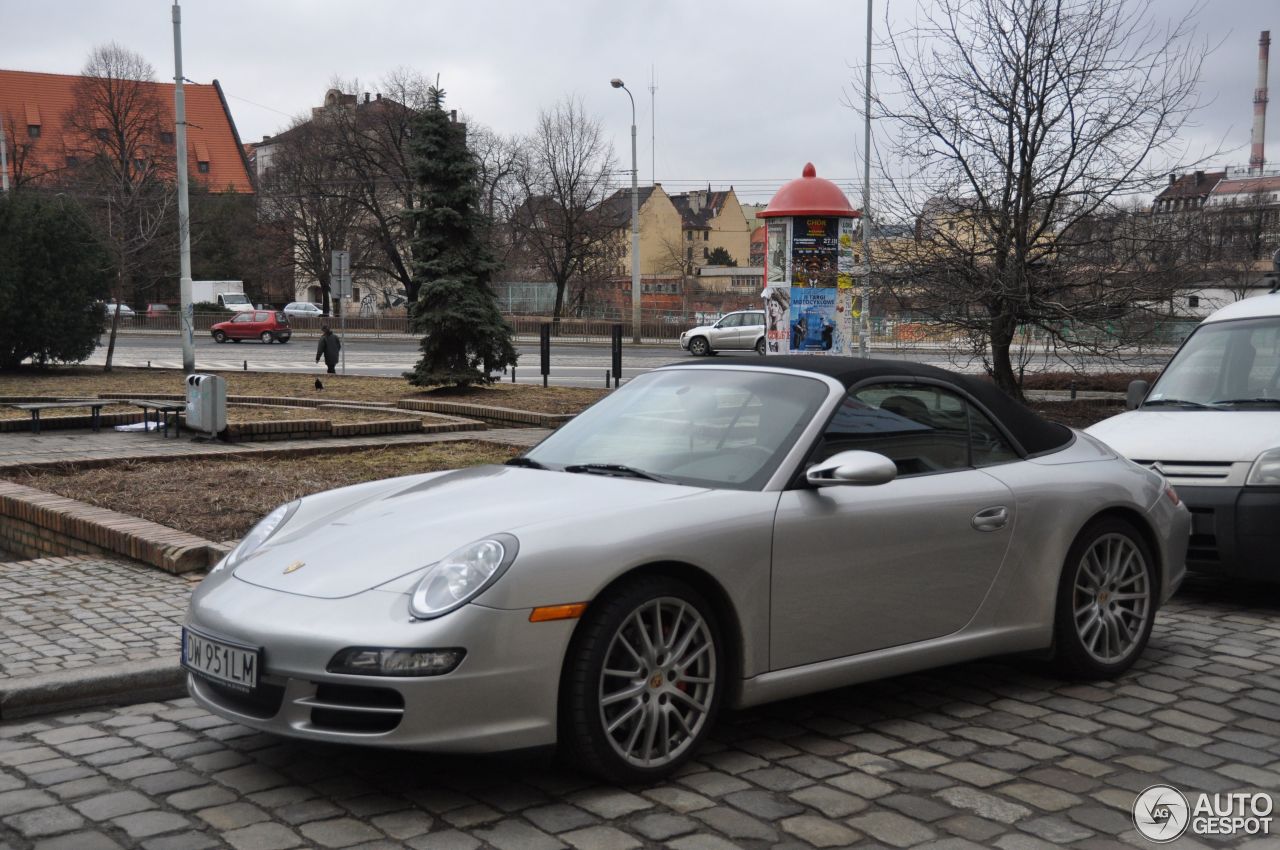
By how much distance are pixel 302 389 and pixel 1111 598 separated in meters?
17.2

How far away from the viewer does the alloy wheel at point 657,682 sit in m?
3.90

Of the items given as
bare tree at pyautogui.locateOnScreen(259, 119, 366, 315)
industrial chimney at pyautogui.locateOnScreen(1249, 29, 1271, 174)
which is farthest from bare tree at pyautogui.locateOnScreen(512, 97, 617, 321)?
industrial chimney at pyautogui.locateOnScreen(1249, 29, 1271, 174)

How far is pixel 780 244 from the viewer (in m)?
17.1

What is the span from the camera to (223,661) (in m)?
3.94

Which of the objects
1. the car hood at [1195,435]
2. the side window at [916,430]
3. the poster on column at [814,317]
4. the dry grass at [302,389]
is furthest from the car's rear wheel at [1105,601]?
the dry grass at [302,389]

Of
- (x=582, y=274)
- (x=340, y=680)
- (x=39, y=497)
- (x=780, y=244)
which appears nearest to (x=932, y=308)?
(x=780, y=244)

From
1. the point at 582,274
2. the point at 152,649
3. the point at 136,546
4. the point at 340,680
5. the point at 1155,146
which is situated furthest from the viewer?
the point at 582,274

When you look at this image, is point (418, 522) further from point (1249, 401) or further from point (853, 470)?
point (1249, 401)

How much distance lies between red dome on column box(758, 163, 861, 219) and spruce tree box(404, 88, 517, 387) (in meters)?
5.76

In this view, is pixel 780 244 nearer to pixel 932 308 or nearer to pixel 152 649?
pixel 932 308

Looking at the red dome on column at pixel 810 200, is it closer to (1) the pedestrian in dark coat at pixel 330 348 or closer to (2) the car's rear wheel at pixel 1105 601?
(2) the car's rear wheel at pixel 1105 601

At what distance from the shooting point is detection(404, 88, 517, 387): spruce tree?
20266 mm

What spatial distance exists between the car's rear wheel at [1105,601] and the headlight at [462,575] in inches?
103

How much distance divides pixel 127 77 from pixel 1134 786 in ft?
274
